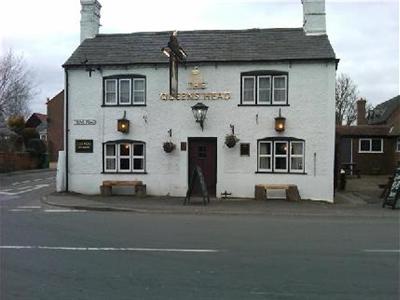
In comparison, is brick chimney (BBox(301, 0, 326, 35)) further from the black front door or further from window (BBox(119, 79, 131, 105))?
window (BBox(119, 79, 131, 105))

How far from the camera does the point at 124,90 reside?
21625mm

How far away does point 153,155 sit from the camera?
21234 millimetres

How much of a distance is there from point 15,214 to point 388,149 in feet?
111

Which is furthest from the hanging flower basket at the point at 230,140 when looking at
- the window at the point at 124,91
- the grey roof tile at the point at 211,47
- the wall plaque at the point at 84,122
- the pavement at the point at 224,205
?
the wall plaque at the point at 84,122

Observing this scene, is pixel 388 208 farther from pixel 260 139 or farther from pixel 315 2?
pixel 315 2

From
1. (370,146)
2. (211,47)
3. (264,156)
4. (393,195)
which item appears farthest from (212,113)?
(370,146)

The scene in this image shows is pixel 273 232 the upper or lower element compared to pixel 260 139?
lower

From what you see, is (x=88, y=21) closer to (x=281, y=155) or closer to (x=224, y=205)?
(x=281, y=155)

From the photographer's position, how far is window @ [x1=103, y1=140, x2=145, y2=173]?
70.5 feet

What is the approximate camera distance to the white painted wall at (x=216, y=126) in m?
20.1

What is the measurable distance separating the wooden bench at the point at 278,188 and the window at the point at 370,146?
24.4 metres

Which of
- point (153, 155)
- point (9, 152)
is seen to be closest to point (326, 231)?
point (153, 155)

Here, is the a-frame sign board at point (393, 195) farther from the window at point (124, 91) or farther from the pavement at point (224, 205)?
the window at point (124, 91)

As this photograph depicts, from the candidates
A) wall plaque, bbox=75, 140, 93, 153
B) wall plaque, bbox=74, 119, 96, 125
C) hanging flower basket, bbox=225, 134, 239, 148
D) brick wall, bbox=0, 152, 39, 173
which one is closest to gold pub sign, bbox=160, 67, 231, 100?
hanging flower basket, bbox=225, 134, 239, 148
